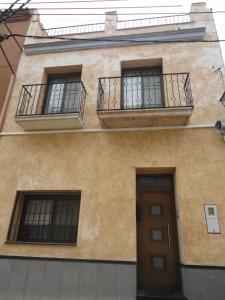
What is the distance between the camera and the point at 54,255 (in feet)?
15.8

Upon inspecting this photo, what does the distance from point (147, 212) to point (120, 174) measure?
1.12m

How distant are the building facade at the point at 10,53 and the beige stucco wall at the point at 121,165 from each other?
401 mm

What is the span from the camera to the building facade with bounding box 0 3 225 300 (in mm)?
4582

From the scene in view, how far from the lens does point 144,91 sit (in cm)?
649

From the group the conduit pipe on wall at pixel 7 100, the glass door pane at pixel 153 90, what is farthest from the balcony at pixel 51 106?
the glass door pane at pixel 153 90

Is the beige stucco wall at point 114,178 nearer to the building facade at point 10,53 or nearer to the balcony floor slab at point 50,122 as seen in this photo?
the balcony floor slab at point 50,122

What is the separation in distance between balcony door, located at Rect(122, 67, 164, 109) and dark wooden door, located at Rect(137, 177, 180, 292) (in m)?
2.40

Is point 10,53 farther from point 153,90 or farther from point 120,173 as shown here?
point 120,173

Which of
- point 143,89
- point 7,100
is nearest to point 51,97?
point 7,100

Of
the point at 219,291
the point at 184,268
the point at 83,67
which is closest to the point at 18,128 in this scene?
the point at 83,67

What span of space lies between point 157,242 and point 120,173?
5.76 ft

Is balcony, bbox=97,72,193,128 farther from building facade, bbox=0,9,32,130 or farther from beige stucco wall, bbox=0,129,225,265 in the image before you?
building facade, bbox=0,9,32,130

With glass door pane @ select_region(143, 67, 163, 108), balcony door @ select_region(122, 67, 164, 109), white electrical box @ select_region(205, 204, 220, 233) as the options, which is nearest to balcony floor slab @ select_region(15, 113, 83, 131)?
balcony door @ select_region(122, 67, 164, 109)

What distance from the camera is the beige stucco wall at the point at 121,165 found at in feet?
15.5
